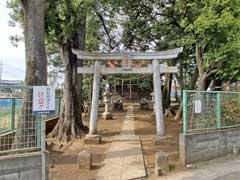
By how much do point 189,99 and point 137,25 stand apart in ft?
38.0

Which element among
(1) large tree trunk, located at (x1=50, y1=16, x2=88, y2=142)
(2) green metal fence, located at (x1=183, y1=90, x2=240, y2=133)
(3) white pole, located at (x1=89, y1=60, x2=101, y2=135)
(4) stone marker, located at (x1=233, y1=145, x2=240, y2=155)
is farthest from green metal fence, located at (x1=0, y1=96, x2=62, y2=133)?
(4) stone marker, located at (x1=233, y1=145, x2=240, y2=155)

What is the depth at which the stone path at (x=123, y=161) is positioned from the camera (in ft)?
26.6

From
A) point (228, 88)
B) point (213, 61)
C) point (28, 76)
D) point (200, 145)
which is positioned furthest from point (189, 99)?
point (228, 88)

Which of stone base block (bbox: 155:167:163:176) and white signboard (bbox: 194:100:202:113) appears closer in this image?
stone base block (bbox: 155:167:163:176)

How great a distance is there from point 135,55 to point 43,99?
7.41m

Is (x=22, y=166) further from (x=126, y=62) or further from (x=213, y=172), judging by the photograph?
(x=126, y=62)

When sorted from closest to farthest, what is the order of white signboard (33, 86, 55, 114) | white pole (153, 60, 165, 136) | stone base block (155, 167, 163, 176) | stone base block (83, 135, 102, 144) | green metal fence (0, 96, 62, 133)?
1. white signboard (33, 86, 55, 114)
2. green metal fence (0, 96, 62, 133)
3. stone base block (155, 167, 163, 176)
4. stone base block (83, 135, 102, 144)
5. white pole (153, 60, 165, 136)

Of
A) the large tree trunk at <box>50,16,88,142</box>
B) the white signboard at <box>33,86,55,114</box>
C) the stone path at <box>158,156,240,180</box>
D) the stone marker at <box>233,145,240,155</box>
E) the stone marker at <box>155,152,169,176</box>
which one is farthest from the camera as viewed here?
the large tree trunk at <box>50,16,88,142</box>

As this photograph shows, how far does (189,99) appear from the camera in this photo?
32.1 feet

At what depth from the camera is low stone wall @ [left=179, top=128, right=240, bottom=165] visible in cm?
937

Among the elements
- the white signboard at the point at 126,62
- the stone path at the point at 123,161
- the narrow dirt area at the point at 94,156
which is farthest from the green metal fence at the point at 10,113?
the white signboard at the point at 126,62

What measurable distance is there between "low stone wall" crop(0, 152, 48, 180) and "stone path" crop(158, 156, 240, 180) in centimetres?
299

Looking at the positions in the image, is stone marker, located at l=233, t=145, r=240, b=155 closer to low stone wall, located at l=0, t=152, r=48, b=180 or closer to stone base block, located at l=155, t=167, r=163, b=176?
stone base block, located at l=155, t=167, r=163, b=176

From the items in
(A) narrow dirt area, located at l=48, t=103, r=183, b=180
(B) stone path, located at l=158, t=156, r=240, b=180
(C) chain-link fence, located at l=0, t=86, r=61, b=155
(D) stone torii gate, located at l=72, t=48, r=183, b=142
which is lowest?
(B) stone path, located at l=158, t=156, r=240, b=180
